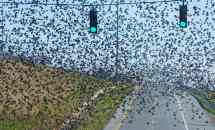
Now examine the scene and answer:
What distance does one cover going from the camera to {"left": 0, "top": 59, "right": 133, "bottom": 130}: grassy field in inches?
1231

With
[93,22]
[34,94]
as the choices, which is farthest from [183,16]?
[34,94]

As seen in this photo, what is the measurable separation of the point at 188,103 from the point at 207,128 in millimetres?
20016

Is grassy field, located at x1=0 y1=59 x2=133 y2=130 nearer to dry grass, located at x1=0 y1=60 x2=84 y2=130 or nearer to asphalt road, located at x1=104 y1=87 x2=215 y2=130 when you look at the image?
dry grass, located at x1=0 y1=60 x2=84 y2=130

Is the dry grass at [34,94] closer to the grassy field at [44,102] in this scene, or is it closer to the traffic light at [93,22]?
the grassy field at [44,102]

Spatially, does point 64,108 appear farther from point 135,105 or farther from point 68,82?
point 68,82

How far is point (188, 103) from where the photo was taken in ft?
181

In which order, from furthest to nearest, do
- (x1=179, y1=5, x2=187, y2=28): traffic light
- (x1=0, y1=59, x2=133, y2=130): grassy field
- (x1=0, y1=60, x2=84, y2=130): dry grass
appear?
(x1=0, y1=60, x2=84, y2=130): dry grass < (x1=179, y1=5, x2=187, y2=28): traffic light < (x1=0, y1=59, x2=133, y2=130): grassy field

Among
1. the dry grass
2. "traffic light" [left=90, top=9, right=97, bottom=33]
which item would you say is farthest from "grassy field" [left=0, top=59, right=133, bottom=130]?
"traffic light" [left=90, top=9, right=97, bottom=33]

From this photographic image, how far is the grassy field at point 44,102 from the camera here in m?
31.3

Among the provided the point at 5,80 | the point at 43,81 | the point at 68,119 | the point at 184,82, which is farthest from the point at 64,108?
the point at 184,82

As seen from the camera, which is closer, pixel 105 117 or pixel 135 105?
pixel 105 117

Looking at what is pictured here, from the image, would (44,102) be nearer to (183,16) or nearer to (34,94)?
(34,94)

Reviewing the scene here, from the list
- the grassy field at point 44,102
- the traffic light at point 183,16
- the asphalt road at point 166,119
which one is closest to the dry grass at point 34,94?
the grassy field at point 44,102

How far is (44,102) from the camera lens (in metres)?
39.2
